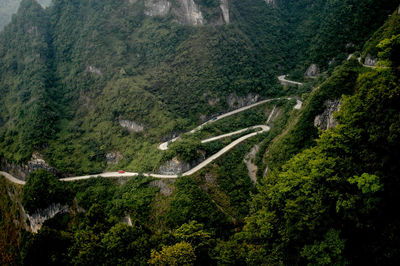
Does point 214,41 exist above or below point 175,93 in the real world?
above

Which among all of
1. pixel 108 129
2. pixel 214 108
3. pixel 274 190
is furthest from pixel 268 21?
pixel 274 190

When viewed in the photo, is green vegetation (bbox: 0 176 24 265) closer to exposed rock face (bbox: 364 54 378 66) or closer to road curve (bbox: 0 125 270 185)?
road curve (bbox: 0 125 270 185)

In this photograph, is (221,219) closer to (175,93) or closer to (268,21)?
(175,93)

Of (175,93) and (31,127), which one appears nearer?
(31,127)

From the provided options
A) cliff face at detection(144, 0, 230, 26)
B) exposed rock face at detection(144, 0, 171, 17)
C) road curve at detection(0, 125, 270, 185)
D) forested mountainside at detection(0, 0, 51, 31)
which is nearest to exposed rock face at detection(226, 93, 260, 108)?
road curve at detection(0, 125, 270, 185)

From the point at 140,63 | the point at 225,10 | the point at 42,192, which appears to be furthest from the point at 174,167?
the point at 225,10

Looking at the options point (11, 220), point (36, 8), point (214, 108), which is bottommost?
point (11, 220)
